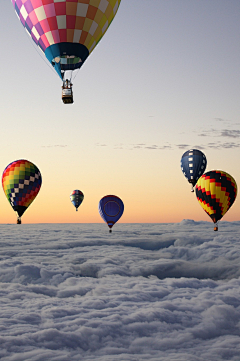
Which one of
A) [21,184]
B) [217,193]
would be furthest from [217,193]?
[21,184]

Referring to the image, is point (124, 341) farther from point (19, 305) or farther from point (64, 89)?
point (64, 89)

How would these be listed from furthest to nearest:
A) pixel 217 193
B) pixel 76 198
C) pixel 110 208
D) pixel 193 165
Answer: pixel 76 198 → pixel 193 165 → pixel 110 208 → pixel 217 193

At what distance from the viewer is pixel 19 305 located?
18.2 m

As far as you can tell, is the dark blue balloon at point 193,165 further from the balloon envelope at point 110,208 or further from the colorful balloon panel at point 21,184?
the colorful balloon panel at point 21,184

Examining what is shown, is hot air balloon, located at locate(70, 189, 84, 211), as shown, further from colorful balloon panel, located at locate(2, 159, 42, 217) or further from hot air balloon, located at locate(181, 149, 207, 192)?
colorful balloon panel, located at locate(2, 159, 42, 217)

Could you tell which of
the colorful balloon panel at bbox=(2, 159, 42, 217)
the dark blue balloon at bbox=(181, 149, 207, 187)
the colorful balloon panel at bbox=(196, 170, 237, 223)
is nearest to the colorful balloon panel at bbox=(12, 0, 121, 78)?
the colorful balloon panel at bbox=(2, 159, 42, 217)

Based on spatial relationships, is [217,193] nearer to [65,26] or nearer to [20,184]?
[20,184]

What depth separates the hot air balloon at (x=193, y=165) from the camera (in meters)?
38.3

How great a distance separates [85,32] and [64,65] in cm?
194

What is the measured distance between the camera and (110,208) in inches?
1369

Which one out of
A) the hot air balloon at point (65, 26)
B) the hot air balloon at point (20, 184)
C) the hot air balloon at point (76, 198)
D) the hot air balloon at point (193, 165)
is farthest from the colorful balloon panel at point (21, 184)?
the hot air balloon at point (76, 198)

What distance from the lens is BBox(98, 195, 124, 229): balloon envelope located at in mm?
34875

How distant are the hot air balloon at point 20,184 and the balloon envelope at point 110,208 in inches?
322

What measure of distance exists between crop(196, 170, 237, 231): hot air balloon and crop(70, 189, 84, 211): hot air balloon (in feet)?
131
